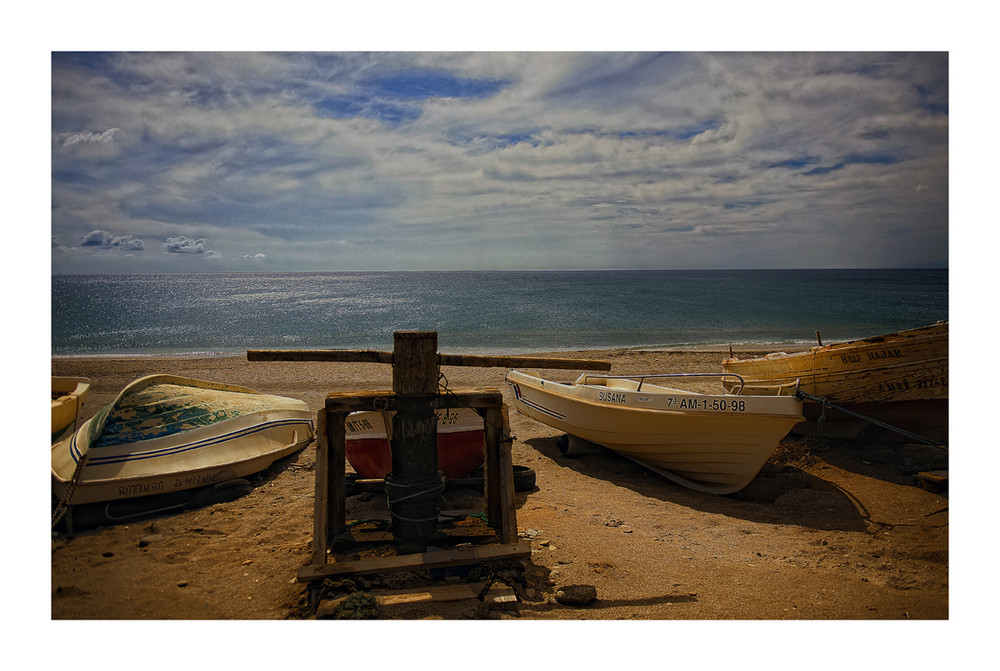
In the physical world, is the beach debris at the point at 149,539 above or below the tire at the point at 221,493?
below

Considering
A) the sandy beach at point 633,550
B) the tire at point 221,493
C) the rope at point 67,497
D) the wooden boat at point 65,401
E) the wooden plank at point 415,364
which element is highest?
the wooden plank at point 415,364

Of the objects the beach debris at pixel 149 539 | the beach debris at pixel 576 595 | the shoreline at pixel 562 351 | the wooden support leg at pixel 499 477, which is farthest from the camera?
the shoreline at pixel 562 351

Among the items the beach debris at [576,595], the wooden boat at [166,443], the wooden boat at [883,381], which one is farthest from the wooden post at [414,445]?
the wooden boat at [883,381]

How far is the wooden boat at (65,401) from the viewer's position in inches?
209

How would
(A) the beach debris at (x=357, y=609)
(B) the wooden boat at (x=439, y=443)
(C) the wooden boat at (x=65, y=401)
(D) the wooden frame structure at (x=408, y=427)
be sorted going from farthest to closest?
(C) the wooden boat at (x=65, y=401) < (B) the wooden boat at (x=439, y=443) < (D) the wooden frame structure at (x=408, y=427) < (A) the beach debris at (x=357, y=609)

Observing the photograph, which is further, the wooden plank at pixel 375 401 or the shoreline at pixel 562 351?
the shoreline at pixel 562 351

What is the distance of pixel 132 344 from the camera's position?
797 inches

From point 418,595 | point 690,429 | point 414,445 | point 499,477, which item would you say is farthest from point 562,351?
point 418,595

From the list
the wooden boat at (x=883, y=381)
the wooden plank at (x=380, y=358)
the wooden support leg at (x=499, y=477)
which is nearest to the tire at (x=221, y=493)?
the wooden plank at (x=380, y=358)

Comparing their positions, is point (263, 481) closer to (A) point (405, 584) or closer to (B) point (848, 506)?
(A) point (405, 584)

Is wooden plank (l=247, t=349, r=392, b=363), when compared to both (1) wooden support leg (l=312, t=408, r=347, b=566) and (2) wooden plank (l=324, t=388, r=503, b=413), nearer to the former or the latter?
(2) wooden plank (l=324, t=388, r=503, b=413)

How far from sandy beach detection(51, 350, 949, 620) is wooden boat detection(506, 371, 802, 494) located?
23cm

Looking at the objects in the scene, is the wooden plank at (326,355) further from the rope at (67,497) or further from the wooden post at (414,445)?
the rope at (67,497)

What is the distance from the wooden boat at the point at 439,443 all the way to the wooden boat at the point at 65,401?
2.69 metres
